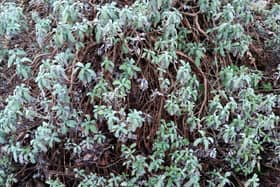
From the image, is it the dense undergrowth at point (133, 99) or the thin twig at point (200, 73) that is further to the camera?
the thin twig at point (200, 73)

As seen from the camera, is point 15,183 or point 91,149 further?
point 15,183

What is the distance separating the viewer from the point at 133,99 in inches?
100

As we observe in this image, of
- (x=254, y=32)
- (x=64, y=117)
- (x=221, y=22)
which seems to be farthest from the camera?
(x=254, y=32)

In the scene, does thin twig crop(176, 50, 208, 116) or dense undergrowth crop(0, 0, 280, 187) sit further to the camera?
thin twig crop(176, 50, 208, 116)

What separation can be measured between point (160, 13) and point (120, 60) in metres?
0.31

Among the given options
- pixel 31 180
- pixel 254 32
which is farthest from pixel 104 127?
pixel 254 32

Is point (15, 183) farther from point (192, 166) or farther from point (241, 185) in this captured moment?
point (241, 185)

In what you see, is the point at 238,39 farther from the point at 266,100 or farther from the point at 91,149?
the point at 91,149

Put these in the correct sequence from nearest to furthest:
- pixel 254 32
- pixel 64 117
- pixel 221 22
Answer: pixel 64 117 → pixel 221 22 → pixel 254 32

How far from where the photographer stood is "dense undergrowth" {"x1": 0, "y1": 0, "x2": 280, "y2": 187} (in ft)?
7.89

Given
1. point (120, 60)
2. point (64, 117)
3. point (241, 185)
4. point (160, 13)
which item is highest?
point (160, 13)

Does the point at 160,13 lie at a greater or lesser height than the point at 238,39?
greater

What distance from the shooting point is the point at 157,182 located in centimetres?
245

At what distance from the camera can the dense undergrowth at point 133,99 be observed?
2406mm
